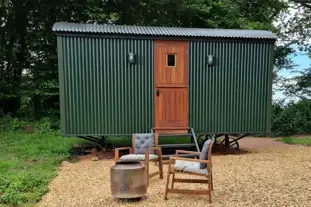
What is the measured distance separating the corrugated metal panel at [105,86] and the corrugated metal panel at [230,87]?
3.71ft

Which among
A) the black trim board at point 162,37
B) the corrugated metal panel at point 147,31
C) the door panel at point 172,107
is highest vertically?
the corrugated metal panel at point 147,31

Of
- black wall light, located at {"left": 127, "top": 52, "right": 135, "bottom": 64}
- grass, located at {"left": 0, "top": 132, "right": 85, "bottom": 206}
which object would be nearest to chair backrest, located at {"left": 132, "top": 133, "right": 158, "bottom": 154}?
grass, located at {"left": 0, "top": 132, "right": 85, "bottom": 206}

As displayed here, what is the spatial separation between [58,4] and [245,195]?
10.9 metres

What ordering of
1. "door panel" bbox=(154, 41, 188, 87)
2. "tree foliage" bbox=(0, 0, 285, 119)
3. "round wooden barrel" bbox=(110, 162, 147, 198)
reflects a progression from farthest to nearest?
1. "tree foliage" bbox=(0, 0, 285, 119)
2. "door panel" bbox=(154, 41, 188, 87)
3. "round wooden barrel" bbox=(110, 162, 147, 198)

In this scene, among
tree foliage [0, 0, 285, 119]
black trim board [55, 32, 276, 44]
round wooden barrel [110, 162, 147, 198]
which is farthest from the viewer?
tree foliage [0, 0, 285, 119]

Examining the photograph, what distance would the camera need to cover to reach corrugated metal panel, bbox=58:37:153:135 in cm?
710

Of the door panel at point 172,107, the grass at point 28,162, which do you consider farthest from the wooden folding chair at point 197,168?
the door panel at point 172,107

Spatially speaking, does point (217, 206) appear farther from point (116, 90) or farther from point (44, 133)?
point (44, 133)

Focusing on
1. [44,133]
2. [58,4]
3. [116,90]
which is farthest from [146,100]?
[58,4]

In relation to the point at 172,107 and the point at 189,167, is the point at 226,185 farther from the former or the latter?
the point at 172,107

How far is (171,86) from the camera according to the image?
754cm

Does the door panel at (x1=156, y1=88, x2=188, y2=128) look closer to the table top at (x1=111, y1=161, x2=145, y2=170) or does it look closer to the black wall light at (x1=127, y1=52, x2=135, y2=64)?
the black wall light at (x1=127, y1=52, x2=135, y2=64)

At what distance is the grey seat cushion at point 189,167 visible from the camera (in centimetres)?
433

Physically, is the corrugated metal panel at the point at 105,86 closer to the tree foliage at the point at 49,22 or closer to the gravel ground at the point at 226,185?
the gravel ground at the point at 226,185
